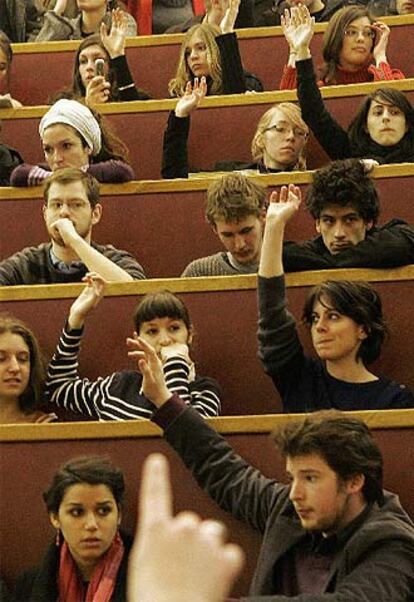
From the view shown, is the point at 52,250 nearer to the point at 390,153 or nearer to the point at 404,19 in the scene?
the point at 390,153

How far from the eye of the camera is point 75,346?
3.85 ft

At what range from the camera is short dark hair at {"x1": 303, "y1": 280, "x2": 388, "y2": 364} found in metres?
1.09

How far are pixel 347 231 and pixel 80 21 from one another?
1011mm

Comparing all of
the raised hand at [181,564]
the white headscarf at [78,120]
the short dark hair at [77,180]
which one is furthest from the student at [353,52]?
the raised hand at [181,564]

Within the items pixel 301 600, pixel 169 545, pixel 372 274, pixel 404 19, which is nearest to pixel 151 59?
pixel 404 19

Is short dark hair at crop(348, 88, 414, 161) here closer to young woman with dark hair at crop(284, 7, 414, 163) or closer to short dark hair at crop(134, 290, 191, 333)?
young woman with dark hair at crop(284, 7, 414, 163)

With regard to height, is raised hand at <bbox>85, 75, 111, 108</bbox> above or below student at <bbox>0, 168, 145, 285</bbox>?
above

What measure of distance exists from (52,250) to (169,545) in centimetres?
107

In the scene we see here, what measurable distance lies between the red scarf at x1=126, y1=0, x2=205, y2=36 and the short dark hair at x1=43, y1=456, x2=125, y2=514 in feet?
4.13

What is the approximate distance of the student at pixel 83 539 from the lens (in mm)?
957

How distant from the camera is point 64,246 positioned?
1.33 metres

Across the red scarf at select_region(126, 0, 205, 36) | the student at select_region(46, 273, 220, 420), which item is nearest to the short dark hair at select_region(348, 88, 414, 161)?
the student at select_region(46, 273, 220, 420)

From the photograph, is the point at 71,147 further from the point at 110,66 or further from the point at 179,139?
the point at 110,66

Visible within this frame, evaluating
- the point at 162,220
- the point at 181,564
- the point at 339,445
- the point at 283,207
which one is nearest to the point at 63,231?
the point at 162,220
